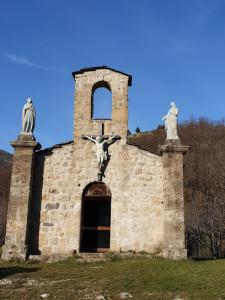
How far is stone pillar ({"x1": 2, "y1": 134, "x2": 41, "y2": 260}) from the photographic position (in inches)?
416

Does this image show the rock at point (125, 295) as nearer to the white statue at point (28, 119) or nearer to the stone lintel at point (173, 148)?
the stone lintel at point (173, 148)

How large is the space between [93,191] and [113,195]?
734 millimetres

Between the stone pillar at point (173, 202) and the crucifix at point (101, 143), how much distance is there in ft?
6.29

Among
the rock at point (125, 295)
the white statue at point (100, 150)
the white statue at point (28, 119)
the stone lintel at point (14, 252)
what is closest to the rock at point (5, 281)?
the stone lintel at point (14, 252)

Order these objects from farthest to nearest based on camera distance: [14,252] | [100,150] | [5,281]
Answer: [100,150] < [14,252] < [5,281]

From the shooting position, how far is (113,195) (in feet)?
37.2

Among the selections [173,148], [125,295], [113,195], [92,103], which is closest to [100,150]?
[113,195]

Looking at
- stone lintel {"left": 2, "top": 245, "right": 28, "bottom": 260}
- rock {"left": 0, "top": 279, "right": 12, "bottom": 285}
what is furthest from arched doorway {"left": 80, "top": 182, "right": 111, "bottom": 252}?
rock {"left": 0, "top": 279, "right": 12, "bottom": 285}

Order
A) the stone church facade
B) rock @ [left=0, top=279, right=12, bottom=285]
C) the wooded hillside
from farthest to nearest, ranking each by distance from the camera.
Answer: the wooded hillside, the stone church facade, rock @ [left=0, top=279, right=12, bottom=285]

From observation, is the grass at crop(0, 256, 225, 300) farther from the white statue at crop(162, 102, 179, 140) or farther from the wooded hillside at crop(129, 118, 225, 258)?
the wooded hillside at crop(129, 118, 225, 258)

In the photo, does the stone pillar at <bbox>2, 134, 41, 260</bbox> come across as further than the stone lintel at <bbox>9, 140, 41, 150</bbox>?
No

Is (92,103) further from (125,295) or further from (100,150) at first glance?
(125,295)

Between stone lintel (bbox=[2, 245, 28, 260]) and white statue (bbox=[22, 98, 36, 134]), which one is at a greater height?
white statue (bbox=[22, 98, 36, 134])

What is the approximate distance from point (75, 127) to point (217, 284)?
7190mm
